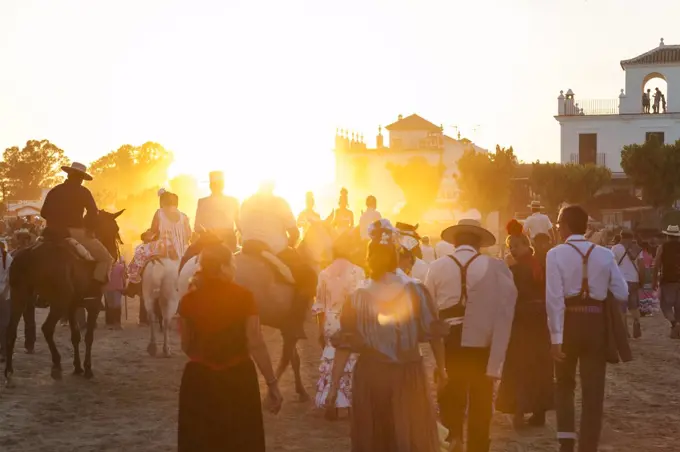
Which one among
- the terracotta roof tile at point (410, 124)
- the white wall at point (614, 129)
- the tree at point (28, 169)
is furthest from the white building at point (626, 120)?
the tree at point (28, 169)

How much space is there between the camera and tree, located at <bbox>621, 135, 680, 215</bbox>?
6612cm

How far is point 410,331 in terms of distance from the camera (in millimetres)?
6922

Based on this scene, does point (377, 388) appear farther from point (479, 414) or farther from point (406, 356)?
point (479, 414)

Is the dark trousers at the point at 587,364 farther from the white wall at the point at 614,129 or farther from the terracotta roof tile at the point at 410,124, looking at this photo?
the terracotta roof tile at the point at 410,124

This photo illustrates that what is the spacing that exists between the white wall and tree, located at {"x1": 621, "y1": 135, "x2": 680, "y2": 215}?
14.2 meters

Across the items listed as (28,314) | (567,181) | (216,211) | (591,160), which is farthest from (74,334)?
(591,160)

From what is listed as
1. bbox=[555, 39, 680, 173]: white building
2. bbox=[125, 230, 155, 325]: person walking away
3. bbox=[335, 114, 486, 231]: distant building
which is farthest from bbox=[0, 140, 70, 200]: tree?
bbox=[125, 230, 155, 325]: person walking away

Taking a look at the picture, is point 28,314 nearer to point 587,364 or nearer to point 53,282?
point 53,282

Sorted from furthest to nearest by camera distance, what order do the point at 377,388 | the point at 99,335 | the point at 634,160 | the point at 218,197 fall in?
the point at 634,160 < the point at 99,335 < the point at 218,197 < the point at 377,388

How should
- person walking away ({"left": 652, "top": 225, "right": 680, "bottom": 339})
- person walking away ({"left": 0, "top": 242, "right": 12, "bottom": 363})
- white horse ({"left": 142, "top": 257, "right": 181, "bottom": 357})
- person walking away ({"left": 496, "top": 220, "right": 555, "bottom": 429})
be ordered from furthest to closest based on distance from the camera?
person walking away ({"left": 652, "top": 225, "right": 680, "bottom": 339}) < white horse ({"left": 142, "top": 257, "right": 181, "bottom": 357}) < person walking away ({"left": 0, "top": 242, "right": 12, "bottom": 363}) < person walking away ({"left": 496, "top": 220, "right": 555, "bottom": 429})

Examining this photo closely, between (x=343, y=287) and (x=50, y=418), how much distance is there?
11.9ft

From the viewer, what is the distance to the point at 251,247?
11.9 meters

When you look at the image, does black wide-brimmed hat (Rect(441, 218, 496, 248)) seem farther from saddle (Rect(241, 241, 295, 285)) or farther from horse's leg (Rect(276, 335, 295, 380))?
horse's leg (Rect(276, 335, 295, 380))

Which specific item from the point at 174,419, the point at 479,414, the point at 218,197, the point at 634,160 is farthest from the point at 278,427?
the point at 634,160
